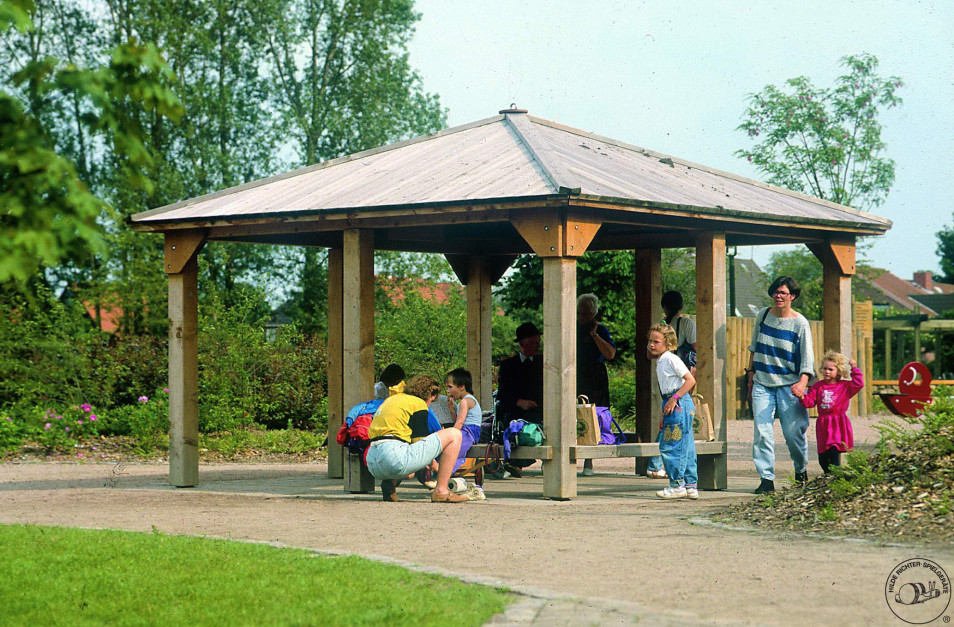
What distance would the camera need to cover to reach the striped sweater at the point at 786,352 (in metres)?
10.6

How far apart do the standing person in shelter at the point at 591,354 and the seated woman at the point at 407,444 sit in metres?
2.97

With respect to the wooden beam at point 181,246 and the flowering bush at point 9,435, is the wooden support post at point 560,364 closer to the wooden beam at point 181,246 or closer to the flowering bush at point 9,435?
the wooden beam at point 181,246

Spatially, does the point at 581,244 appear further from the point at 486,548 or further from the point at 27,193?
the point at 27,193

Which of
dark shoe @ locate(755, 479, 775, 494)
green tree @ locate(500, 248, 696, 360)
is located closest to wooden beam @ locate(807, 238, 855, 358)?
dark shoe @ locate(755, 479, 775, 494)

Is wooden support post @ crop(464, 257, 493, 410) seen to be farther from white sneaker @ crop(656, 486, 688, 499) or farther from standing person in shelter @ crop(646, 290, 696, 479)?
→ white sneaker @ crop(656, 486, 688, 499)

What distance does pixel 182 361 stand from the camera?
1248 centimetres

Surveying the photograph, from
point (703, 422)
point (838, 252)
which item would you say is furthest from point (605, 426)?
point (838, 252)

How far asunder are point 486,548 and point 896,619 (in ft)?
10.3

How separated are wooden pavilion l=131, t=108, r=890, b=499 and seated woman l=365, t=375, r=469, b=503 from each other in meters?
0.83

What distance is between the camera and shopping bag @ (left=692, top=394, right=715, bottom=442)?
1147cm

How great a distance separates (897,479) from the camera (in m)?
8.38

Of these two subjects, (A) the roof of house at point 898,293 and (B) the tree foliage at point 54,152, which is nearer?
(B) the tree foliage at point 54,152

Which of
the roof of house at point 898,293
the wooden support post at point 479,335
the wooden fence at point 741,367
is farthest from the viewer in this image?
the roof of house at point 898,293

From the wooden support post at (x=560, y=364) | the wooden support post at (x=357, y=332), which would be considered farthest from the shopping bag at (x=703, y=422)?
the wooden support post at (x=357, y=332)
